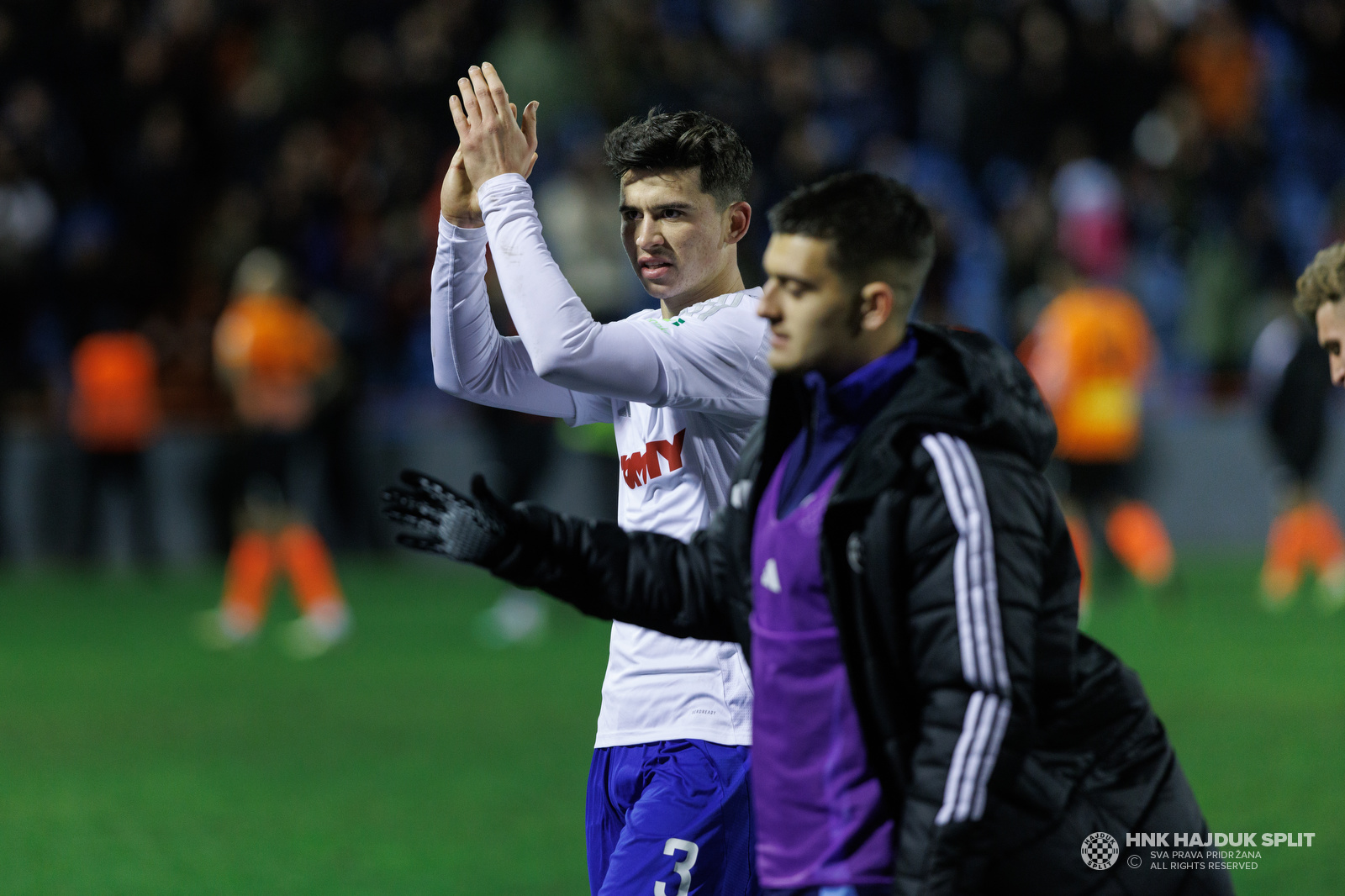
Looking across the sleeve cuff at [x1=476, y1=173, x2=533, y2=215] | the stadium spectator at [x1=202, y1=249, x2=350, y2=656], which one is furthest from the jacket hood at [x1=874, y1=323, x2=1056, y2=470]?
the stadium spectator at [x1=202, y1=249, x2=350, y2=656]

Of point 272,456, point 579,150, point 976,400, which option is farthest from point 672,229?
point 579,150

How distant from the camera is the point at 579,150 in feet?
57.4

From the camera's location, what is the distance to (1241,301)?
58.8 ft

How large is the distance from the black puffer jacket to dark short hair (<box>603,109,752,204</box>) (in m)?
1.08

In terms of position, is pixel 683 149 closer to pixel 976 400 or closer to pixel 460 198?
pixel 460 198

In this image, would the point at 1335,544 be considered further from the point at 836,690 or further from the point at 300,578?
the point at 836,690

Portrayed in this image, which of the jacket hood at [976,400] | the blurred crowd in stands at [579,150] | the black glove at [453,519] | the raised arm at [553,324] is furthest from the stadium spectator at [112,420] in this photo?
the jacket hood at [976,400]

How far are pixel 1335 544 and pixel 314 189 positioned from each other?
10447 millimetres

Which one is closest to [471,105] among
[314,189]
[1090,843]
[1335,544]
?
[1090,843]

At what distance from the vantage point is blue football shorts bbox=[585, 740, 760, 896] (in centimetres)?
374

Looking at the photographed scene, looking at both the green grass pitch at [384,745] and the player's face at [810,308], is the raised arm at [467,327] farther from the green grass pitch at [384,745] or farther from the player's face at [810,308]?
the green grass pitch at [384,745]

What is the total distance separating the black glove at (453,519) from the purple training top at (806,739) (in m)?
0.51

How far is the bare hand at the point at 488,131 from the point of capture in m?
3.70

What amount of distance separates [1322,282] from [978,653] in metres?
1.73
